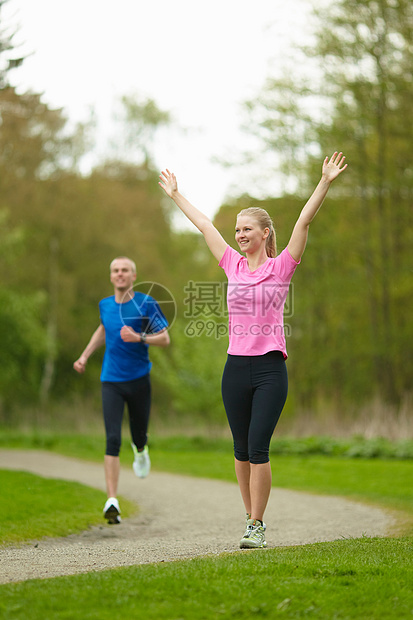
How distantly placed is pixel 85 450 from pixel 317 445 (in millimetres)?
5906

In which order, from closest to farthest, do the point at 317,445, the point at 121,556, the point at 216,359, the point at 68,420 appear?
the point at 121,556, the point at 317,445, the point at 216,359, the point at 68,420

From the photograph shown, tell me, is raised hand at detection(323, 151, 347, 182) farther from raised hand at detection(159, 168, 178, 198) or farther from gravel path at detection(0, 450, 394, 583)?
gravel path at detection(0, 450, 394, 583)

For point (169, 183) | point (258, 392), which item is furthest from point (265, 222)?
point (258, 392)

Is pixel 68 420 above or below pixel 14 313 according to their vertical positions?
below

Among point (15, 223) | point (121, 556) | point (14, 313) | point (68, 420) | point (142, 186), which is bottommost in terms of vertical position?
point (68, 420)

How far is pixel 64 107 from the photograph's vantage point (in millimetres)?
30109

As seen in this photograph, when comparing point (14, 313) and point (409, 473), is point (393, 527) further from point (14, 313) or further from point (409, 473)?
point (14, 313)

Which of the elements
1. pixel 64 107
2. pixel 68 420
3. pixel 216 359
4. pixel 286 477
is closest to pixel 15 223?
pixel 64 107

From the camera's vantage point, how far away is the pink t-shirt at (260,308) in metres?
5.81

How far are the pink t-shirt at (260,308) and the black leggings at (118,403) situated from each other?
2486mm

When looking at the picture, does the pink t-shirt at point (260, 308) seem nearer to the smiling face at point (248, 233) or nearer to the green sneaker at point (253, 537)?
the smiling face at point (248, 233)

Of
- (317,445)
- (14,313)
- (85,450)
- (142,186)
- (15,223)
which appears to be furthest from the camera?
(142,186)

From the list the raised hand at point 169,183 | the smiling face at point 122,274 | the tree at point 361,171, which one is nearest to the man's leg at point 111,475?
the smiling face at point 122,274

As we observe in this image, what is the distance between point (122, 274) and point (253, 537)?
335 cm
